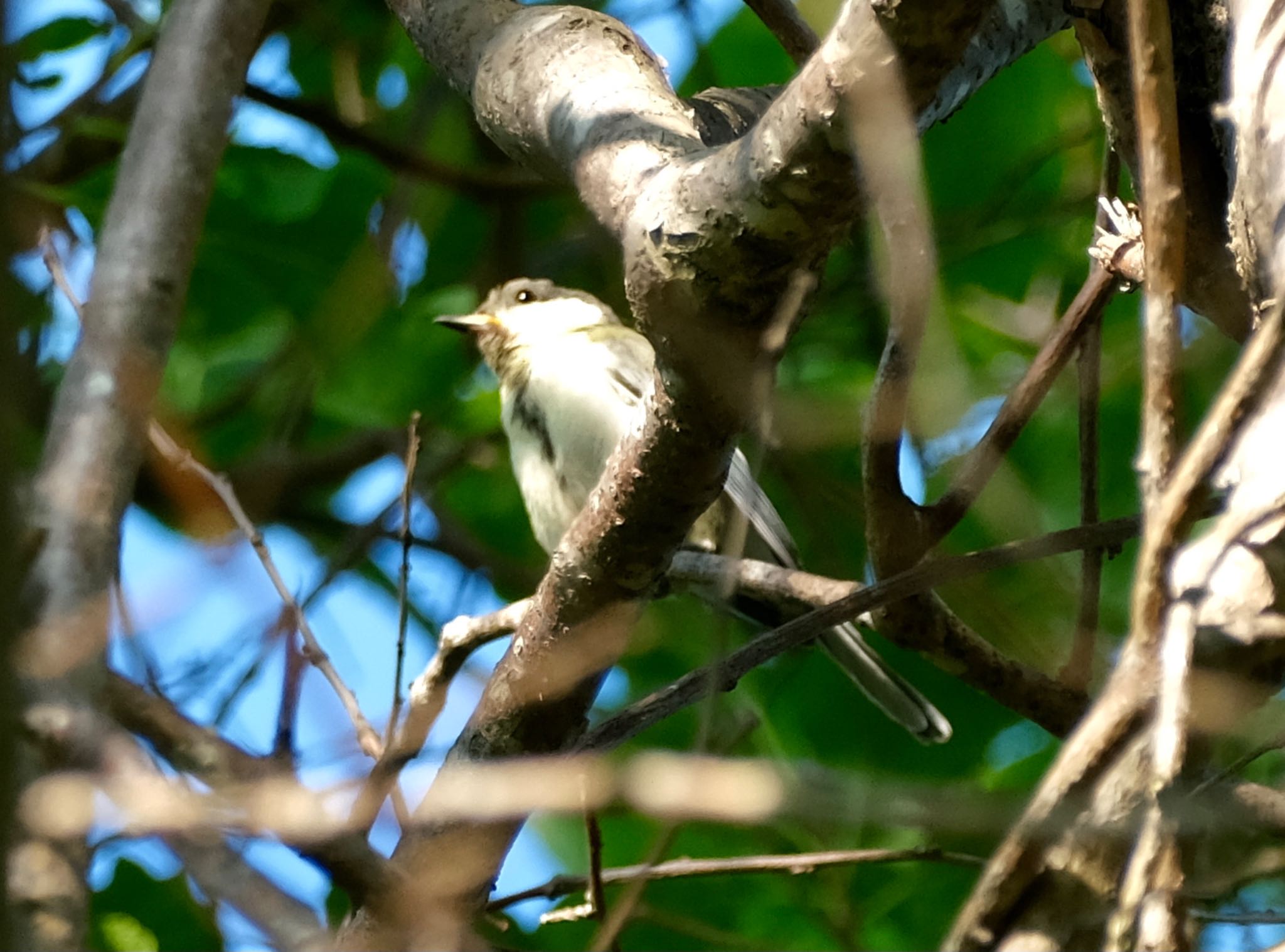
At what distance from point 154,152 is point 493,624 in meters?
0.93

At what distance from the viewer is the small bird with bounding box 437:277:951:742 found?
355 cm

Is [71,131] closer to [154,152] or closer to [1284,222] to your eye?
[154,152]

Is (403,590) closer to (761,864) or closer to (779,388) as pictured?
(761,864)

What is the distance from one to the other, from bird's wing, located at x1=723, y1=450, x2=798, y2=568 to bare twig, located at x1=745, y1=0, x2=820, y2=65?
160 cm

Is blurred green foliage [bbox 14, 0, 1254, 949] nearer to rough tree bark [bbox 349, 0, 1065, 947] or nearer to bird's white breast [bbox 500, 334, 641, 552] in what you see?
bird's white breast [bbox 500, 334, 641, 552]

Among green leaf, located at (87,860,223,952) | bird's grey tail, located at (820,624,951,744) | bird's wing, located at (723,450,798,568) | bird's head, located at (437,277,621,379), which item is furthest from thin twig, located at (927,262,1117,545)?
bird's head, located at (437,277,621,379)

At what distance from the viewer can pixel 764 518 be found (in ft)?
12.6

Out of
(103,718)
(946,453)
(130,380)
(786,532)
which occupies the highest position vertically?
(786,532)

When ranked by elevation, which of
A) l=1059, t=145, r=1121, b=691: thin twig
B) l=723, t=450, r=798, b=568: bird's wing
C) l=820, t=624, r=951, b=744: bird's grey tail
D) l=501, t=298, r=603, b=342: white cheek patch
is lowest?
l=1059, t=145, r=1121, b=691: thin twig

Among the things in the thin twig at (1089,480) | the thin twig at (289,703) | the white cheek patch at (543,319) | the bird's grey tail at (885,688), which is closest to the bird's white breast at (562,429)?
the white cheek patch at (543,319)

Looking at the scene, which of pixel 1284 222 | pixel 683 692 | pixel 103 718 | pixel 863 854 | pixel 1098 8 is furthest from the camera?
pixel 863 854

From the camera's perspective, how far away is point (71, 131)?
3.76 metres

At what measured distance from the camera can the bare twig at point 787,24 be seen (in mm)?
2178

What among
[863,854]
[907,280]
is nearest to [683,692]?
[863,854]
